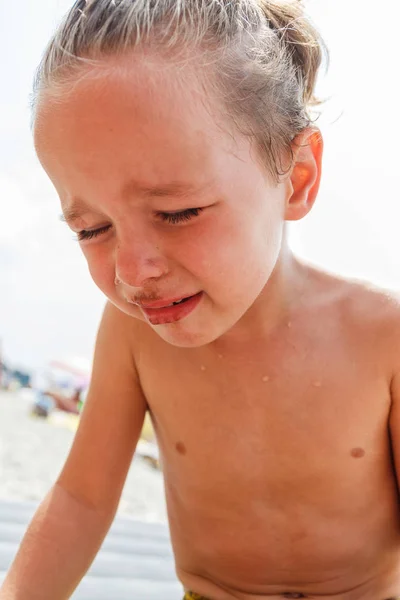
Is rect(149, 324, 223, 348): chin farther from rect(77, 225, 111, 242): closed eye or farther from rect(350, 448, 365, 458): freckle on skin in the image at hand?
rect(350, 448, 365, 458): freckle on skin

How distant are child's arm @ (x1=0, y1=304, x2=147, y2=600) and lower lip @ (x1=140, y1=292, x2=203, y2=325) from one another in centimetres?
24

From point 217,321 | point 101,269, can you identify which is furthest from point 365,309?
point 101,269

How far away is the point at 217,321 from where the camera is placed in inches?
31.7

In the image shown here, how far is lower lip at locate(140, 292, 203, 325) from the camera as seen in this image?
78 centimetres

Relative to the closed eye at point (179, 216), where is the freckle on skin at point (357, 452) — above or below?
below

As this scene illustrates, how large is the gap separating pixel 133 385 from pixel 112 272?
0.27 meters

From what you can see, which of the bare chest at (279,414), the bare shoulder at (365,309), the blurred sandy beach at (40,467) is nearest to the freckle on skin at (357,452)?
the bare chest at (279,414)

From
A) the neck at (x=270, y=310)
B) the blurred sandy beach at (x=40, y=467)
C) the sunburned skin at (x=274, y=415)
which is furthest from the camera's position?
the blurred sandy beach at (x=40, y=467)

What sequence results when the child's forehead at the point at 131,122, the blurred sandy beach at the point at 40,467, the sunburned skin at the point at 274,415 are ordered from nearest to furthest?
1. the child's forehead at the point at 131,122
2. the sunburned skin at the point at 274,415
3. the blurred sandy beach at the point at 40,467

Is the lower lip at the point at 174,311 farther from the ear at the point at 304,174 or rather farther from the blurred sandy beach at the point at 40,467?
the blurred sandy beach at the point at 40,467

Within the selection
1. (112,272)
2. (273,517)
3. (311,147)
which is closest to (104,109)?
(112,272)

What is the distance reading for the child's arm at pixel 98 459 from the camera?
96 cm

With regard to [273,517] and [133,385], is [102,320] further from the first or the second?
[273,517]

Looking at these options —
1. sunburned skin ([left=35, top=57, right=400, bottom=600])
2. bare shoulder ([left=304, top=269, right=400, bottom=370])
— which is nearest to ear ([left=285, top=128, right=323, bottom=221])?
sunburned skin ([left=35, top=57, right=400, bottom=600])
